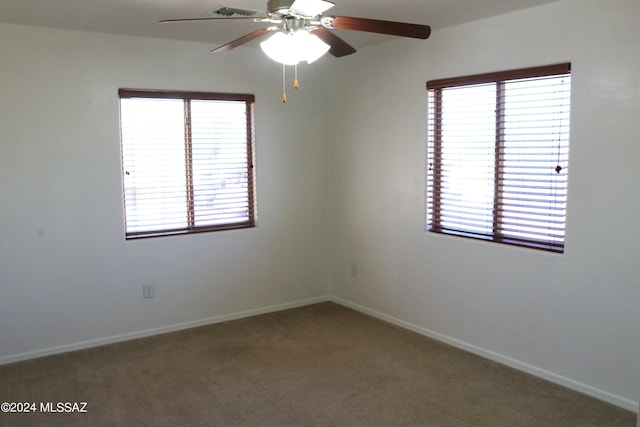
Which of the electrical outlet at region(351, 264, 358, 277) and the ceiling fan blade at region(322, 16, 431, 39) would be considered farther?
the electrical outlet at region(351, 264, 358, 277)

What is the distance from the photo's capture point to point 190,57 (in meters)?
4.45

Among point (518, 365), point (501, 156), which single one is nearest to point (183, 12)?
point (501, 156)

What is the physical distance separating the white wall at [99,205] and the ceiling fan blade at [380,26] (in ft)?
7.70

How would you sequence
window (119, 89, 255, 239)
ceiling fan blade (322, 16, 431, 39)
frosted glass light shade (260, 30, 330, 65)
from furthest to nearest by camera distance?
window (119, 89, 255, 239)
frosted glass light shade (260, 30, 330, 65)
ceiling fan blade (322, 16, 431, 39)

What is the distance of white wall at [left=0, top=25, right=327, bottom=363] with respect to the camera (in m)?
3.87

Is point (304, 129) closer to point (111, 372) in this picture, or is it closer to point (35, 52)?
point (35, 52)

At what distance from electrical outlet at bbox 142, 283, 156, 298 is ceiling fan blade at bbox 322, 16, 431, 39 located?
2815 millimetres

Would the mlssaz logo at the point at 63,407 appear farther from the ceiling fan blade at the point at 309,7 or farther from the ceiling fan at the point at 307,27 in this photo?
the ceiling fan blade at the point at 309,7

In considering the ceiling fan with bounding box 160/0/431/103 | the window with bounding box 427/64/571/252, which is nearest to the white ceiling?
the window with bounding box 427/64/571/252

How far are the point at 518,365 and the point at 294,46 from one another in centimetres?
258

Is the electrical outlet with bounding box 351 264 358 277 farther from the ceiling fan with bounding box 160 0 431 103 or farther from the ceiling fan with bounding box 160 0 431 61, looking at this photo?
the ceiling fan with bounding box 160 0 431 61

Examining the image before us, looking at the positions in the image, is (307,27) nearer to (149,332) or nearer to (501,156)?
(501,156)

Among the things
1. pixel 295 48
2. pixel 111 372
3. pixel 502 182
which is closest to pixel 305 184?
pixel 502 182

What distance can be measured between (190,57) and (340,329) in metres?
2.54
